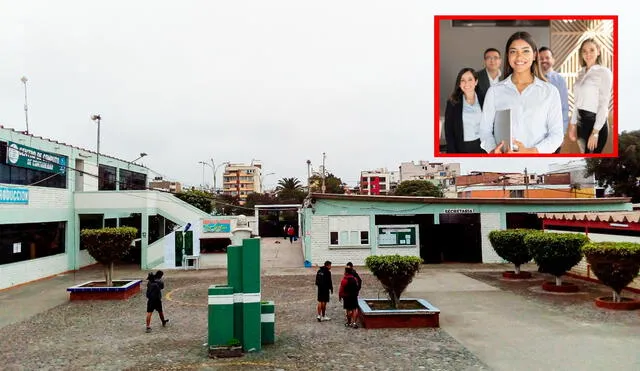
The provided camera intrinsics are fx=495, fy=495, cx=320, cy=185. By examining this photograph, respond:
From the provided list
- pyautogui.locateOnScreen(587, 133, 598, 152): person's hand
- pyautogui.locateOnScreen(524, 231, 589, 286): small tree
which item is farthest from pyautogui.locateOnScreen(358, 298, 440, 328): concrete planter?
pyautogui.locateOnScreen(587, 133, 598, 152): person's hand

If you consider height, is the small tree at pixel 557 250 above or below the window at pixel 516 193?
below

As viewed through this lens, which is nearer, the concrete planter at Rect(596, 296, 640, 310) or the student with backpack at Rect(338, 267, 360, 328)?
the student with backpack at Rect(338, 267, 360, 328)

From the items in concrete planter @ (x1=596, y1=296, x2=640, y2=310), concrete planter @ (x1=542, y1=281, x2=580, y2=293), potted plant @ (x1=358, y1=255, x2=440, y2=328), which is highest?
potted plant @ (x1=358, y1=255, x2=440, y2=328)

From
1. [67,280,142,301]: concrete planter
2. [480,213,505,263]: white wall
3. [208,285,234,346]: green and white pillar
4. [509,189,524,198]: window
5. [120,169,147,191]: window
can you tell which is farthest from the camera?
[509,189,524,198]: window

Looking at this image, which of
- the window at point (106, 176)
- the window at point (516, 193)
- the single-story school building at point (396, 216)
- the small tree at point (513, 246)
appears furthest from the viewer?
the window at point (516, 193)

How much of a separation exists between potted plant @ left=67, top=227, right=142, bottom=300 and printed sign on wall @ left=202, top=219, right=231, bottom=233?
9.57m

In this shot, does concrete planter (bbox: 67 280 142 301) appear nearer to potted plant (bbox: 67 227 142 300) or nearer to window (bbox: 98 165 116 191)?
potted plant (bbox: 67 227 142 300)

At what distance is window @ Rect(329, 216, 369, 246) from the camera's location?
81.5 ft

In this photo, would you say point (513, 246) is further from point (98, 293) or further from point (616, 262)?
point (98, 293)

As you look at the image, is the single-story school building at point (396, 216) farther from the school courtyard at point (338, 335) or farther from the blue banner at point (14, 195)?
the blue banner at point (14, 195)

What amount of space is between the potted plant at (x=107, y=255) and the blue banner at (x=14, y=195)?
4895 millimetres

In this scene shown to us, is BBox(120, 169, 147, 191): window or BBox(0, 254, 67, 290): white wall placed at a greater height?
BBox(120, 169, 147, 191): window

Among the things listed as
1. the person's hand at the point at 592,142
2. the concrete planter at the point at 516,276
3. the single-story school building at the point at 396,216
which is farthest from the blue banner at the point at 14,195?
the person's hand at the point at 592,142

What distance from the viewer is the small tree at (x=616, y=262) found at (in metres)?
13.3
